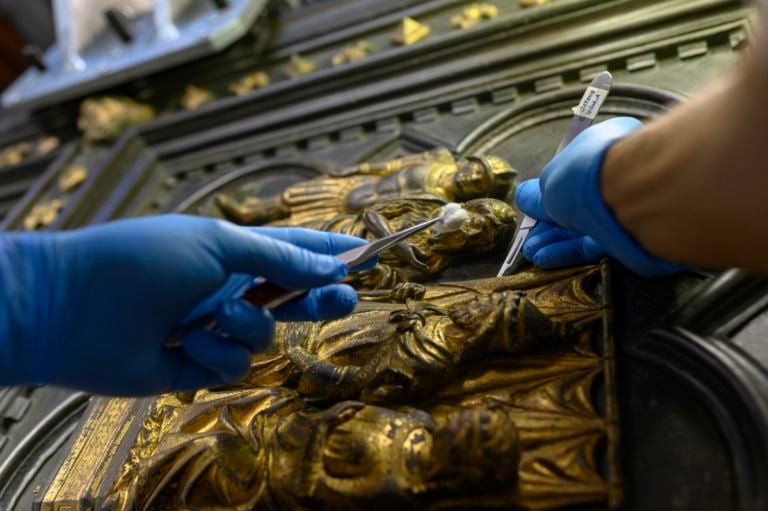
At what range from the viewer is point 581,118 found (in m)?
1.96

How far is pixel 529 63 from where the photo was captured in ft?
9.14

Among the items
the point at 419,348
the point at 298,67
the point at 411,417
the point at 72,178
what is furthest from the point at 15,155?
the point at 411,417

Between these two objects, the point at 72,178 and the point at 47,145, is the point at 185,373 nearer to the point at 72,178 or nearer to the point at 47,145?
the point at 72,178

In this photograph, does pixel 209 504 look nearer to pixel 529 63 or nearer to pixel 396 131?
pixel 396 131

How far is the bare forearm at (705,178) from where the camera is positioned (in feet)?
3.59

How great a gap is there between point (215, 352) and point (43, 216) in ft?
8.90

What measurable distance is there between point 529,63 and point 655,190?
65.6 inches

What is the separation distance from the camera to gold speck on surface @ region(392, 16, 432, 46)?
10.6 ft

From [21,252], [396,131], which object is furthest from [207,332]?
[396,131]

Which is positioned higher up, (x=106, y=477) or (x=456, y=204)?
(x=456, y=204)

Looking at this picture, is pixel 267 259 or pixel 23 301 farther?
pixel 267 259

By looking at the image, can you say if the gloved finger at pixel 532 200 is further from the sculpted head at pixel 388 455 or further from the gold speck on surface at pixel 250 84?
the gold speck on surface at pixel 250 84

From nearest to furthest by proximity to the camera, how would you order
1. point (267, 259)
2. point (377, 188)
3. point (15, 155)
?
point (267, 259)
point (377, 188)
point (15, 155)

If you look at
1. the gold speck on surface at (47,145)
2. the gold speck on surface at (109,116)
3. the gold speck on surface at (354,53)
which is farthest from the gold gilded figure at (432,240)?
the gold speck on surface at (47,145)
